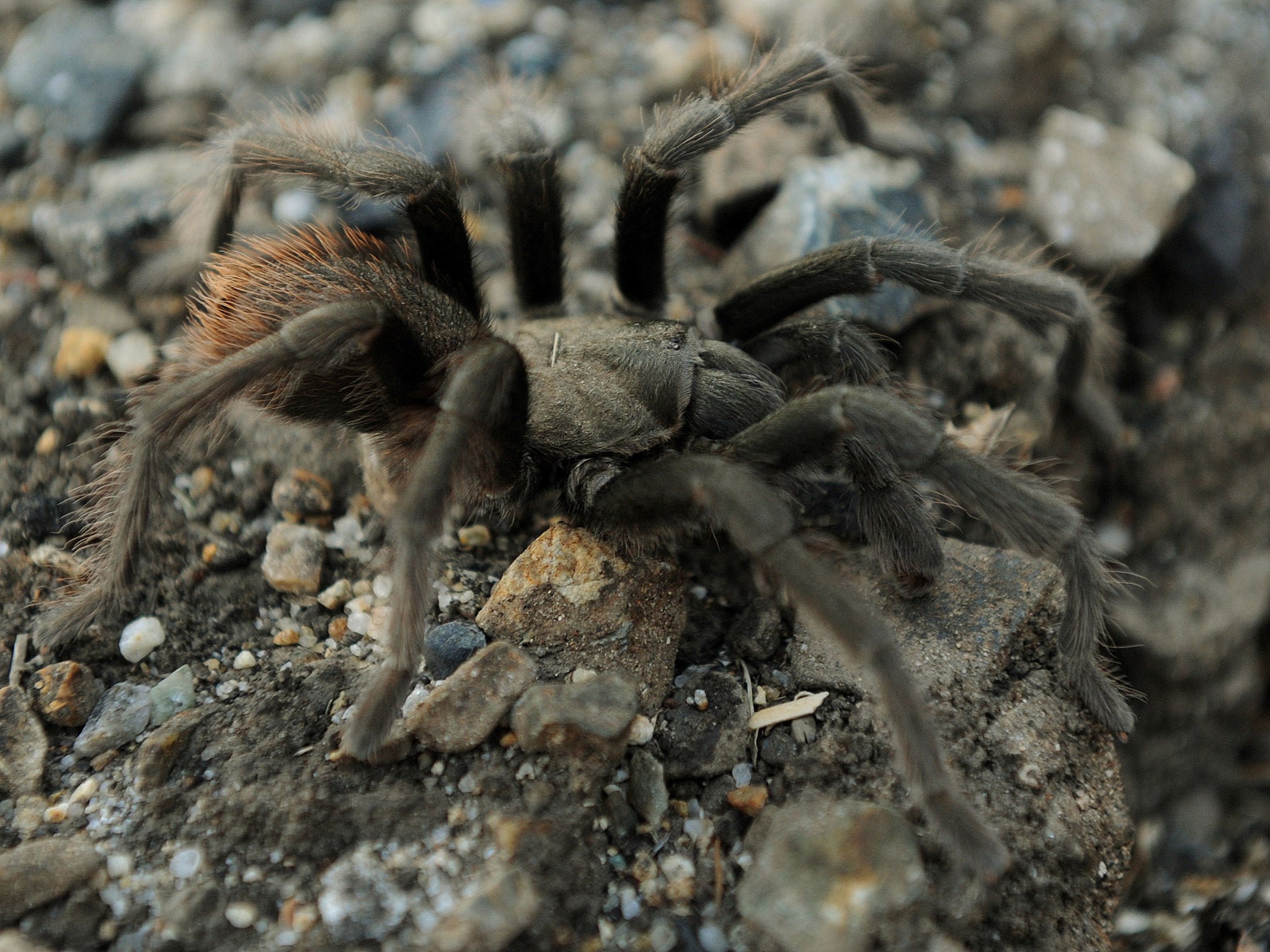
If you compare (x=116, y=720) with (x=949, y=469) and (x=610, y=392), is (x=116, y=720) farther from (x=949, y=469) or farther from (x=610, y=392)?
(x=949, y=469)

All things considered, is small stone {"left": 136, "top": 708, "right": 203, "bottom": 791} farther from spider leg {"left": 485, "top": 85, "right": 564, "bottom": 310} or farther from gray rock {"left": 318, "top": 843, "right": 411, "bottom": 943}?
spider leg {"left": 485, "top": 85, "right": 564, "bottom": 310}

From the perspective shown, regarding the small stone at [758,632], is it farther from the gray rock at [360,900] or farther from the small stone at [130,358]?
the small stone at [130,358]

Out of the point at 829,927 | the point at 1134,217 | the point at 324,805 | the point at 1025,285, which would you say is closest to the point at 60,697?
the point at 324,805

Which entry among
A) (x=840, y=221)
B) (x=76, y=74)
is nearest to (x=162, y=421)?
(x=840, y=221)

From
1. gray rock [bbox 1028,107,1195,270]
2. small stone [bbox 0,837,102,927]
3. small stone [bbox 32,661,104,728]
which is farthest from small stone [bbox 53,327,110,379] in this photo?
gray rock [bbox 1028,107,1195,270]

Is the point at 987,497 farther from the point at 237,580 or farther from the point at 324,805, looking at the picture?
the point at 237,580

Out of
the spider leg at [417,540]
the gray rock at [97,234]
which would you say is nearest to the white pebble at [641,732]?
the spider leg at [417,540]
